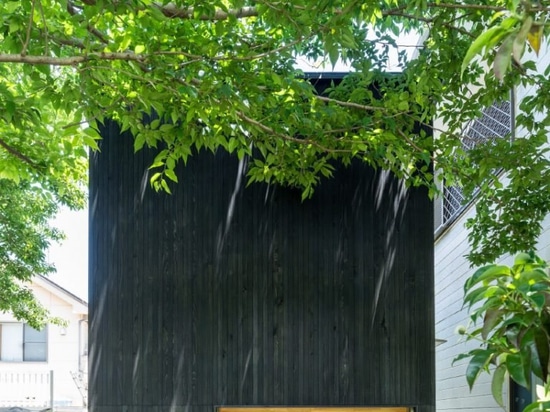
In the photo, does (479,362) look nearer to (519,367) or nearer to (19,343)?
(519,367)

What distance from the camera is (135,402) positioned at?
16.3 feet

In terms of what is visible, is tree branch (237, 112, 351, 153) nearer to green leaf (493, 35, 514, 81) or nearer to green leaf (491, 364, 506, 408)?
green leaf (491, 364, 506, 408)

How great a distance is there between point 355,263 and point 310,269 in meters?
0.33

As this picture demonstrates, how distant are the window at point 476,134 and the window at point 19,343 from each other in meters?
9.28

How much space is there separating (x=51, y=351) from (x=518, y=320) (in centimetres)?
1387

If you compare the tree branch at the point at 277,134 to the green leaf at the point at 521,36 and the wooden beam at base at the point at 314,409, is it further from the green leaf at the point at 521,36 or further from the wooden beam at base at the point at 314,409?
the green leaf at the point at 521,36

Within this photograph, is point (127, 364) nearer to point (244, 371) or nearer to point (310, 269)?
point (244, 371)

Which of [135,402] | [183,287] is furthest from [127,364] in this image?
[183,287]

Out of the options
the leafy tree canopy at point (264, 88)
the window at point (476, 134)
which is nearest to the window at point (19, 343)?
the window at point (476, 134)

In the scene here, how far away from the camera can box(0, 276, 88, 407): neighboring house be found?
1361 cm

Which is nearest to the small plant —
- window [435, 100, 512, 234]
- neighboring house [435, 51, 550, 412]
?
window [435, 100, 512, 234]

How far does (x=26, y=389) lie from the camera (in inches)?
511

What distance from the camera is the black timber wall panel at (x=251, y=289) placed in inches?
195

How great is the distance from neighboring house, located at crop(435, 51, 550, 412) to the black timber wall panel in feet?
2.97
